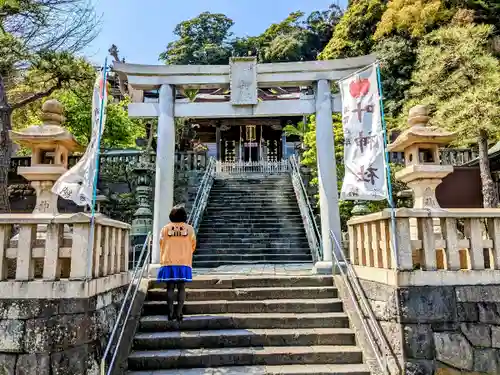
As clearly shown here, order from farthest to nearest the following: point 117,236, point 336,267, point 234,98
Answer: point 234,98, point 336,267, point 117,236

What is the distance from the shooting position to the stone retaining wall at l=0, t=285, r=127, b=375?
382 centimetres

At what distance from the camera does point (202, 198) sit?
40.8 feet

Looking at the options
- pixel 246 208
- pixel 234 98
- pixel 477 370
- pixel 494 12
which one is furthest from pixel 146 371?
pixel 494 12

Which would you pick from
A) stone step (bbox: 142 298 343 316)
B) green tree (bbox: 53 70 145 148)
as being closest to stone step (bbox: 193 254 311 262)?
stone step (bbox: 142 298 343 316)

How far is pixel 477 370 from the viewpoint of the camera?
4.15 meters

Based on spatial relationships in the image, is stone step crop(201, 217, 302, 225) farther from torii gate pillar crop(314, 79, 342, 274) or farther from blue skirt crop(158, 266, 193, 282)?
blue skirt crop(158, 266, 193, 282)

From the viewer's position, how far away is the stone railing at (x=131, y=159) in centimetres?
1417

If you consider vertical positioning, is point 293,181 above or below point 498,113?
below

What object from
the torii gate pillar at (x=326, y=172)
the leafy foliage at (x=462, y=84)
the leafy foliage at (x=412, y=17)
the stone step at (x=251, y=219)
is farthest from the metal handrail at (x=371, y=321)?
the leafy foliage at (x=412, y=17)

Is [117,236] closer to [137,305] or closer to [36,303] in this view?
[137,305]

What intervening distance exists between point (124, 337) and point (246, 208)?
8.14 metres

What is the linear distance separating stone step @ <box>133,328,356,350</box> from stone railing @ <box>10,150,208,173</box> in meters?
9.67

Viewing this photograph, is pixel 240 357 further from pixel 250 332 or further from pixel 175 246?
pixel 175 246

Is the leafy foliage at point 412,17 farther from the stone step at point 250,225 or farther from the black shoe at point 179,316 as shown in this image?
the black shoe at point 179,316
